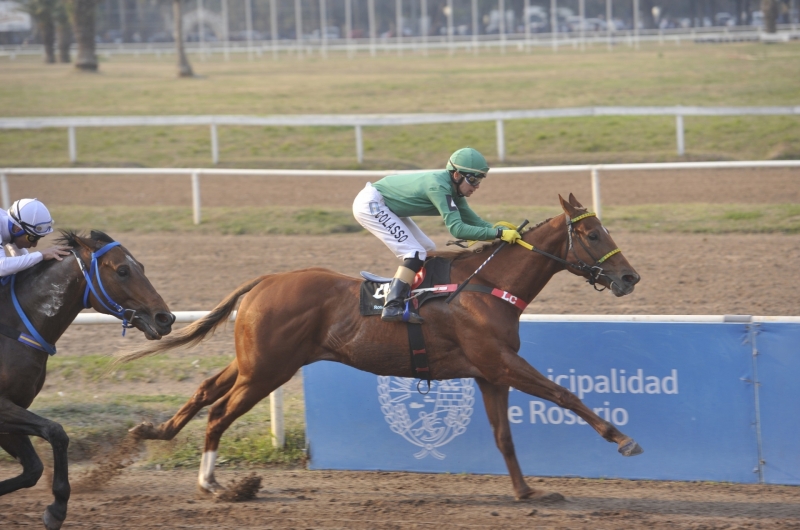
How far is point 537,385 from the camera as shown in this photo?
4.97 metres

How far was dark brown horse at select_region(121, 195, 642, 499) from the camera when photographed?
5129 millimetres

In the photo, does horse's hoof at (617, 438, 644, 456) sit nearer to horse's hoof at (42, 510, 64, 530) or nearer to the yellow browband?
the yellow browband

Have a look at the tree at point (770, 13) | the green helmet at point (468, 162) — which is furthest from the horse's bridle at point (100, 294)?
the tree at point (770, 13)

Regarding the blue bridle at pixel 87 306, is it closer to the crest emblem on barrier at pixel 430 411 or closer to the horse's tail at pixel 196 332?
the horse's tail at pixel 196 332

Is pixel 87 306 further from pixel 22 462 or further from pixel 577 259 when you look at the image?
pixel 577 259

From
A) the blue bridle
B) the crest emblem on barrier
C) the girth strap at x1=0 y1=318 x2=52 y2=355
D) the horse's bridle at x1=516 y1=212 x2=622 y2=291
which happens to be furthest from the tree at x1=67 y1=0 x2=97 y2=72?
the horse's bridle at x1=516 y1=212 x2=622 y2=291

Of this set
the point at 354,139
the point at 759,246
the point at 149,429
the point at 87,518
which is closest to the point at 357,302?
the point at 149,429

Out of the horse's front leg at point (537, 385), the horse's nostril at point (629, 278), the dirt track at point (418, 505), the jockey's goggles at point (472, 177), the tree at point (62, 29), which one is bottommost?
the dirt track at point (418, 505)

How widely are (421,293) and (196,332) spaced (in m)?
1.45

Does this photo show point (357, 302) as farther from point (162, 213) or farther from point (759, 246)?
point (162, 213)

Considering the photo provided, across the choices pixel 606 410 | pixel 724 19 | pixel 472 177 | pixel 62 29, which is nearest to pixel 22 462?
pixel 472 177

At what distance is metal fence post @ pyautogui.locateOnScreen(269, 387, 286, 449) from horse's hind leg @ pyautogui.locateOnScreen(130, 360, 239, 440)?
564mm

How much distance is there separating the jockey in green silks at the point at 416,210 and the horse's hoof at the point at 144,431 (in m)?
1.61

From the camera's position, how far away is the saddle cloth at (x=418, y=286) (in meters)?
5.25
